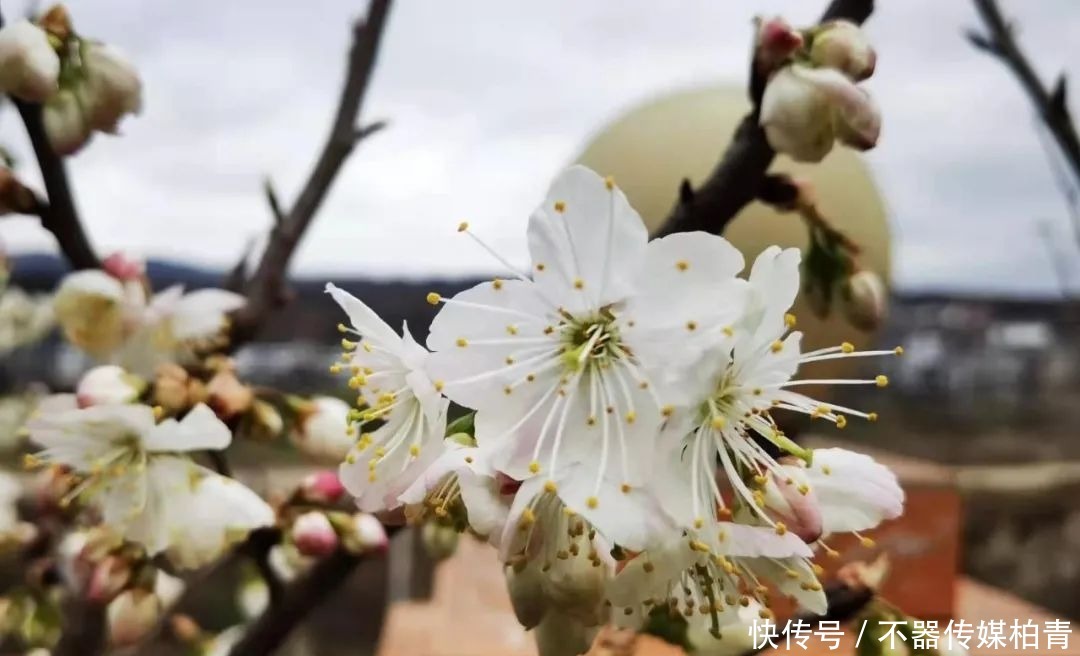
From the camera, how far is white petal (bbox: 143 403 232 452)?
0.25m

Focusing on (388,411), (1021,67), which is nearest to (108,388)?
(388,411)

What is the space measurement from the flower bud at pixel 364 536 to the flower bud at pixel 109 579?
68mm

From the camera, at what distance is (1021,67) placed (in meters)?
0.57

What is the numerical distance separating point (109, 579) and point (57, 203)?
4.9 inches

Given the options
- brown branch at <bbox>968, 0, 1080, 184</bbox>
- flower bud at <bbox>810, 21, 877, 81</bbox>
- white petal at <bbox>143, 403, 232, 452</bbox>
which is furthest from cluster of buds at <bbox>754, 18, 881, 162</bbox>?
brown branch at <bbox>968, 0, 1080, 184</bbox>

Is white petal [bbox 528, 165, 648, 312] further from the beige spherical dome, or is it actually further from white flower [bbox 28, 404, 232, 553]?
the beige spherical dome

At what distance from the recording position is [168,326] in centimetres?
35

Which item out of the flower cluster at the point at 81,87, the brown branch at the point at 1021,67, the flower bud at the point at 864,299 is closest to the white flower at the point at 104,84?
the flower cluster at the point at 81,87

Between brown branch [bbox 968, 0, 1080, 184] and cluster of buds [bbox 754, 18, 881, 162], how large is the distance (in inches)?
14.8

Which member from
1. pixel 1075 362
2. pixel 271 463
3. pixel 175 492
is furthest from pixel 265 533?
pixel 1075 362

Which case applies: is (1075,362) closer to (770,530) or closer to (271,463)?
(271,463)

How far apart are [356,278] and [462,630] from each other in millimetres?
444

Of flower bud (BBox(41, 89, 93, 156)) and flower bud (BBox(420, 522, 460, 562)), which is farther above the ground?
flower bud (BBox(41, 89, 93, 156))

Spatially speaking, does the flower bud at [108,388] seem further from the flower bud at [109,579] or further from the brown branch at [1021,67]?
the brown branch at [1021,67]
